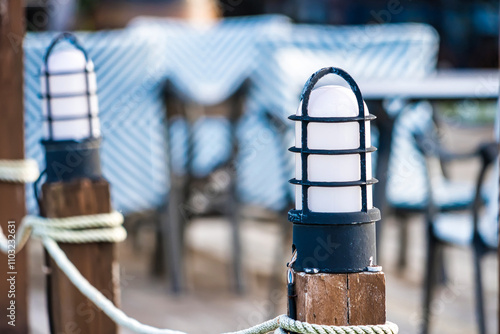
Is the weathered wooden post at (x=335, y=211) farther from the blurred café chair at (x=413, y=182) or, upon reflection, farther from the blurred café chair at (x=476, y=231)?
the blurred café chair at (x=413, y=182)

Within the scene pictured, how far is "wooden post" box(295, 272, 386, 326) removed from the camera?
1109 millimetres

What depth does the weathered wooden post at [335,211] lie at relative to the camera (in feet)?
3.64

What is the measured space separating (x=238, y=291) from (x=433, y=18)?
262 inches

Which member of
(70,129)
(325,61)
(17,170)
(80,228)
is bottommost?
(80,228)

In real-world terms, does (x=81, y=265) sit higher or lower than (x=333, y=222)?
lower

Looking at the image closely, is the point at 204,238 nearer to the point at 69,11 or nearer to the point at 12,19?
the point at 12,19

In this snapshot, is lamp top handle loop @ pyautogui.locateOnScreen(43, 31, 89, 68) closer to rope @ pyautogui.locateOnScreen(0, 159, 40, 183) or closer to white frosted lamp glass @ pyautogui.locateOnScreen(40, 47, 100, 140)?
white frosted lamp glass @ pyautogui.locateOnScreen(40, 47, 100, 140)

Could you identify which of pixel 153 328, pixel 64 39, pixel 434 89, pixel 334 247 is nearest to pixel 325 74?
pixel 334 247

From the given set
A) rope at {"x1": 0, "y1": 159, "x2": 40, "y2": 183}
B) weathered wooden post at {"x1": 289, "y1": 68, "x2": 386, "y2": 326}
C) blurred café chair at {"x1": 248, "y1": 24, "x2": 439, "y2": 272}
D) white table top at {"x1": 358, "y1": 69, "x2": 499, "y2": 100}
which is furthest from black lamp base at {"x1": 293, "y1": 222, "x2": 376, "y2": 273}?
blurred café chair at {"x1": 248, "y1": 24, "x2": 439, "y2": 272}

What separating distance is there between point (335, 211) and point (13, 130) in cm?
142

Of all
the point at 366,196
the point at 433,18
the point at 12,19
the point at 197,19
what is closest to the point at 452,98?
the point at 12,19

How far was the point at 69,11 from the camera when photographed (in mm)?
8789

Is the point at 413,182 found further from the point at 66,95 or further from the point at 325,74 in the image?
the point at 325,74

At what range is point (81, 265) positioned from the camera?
68.1 inches
